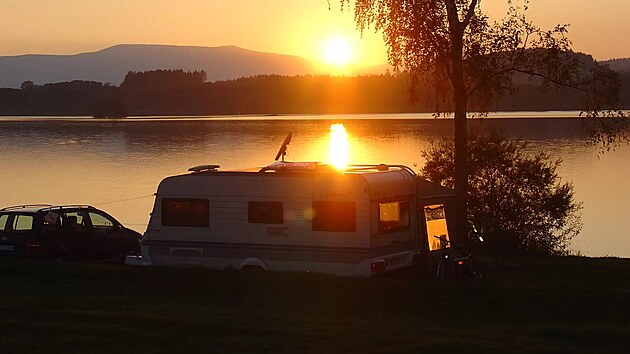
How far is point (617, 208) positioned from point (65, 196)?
37.7 meters

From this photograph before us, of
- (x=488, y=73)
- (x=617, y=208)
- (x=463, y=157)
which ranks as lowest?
(x=617, y=208)

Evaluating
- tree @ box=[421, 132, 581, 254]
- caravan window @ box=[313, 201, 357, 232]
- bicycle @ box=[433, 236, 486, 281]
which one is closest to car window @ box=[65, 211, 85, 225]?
caravan window @ box=[313, 201, 357, 232]

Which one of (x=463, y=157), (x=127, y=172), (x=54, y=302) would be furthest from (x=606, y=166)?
(x=54, y=302)

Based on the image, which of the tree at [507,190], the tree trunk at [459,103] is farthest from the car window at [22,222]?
the tree at [507,190]

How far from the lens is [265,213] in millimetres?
22234

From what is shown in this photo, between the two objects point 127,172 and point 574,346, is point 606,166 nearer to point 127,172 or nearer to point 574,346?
point 127,172

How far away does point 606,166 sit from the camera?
95.4m

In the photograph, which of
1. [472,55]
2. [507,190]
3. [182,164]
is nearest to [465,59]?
[472,55]

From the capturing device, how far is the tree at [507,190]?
42.0m

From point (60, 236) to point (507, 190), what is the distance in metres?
22.1

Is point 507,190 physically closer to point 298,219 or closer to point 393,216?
point 393,216

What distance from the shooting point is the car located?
26.0m

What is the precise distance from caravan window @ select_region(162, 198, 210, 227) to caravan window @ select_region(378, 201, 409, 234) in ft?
13.6

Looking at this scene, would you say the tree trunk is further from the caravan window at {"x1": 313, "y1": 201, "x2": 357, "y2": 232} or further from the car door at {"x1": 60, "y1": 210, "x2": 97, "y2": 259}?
the car door at {"x1": 60, "y1": 210, "x2": 97, "y2": 259}
